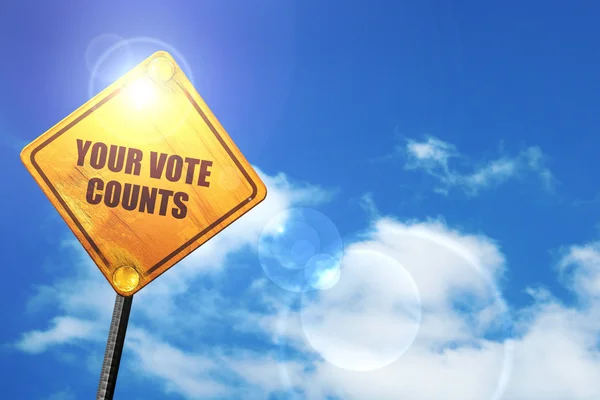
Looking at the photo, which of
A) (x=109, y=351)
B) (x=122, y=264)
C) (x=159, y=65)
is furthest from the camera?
(x=159, y=65)

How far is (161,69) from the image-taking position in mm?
2939

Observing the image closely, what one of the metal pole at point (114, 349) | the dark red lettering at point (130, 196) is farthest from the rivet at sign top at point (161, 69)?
the metal pole at point (114, 349)

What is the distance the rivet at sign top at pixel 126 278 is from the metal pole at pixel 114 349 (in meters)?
0.05

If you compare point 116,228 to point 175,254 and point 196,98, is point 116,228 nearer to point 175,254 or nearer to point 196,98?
point 175,254

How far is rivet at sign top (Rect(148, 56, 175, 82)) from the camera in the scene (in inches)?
116

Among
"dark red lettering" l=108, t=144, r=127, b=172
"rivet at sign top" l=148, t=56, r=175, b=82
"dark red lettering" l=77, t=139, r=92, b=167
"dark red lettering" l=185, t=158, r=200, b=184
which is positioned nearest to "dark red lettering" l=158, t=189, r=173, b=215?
"dark red lettering" l=185, t=158, r=200, b=184

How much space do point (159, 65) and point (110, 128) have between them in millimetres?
413

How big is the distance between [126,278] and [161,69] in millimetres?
1084

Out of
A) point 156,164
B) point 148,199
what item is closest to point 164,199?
point 148,199

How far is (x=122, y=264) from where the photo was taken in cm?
276

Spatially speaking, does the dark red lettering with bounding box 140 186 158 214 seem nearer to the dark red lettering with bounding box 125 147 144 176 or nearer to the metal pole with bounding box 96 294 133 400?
the dark red lettering with bounding box 125 147 144 176

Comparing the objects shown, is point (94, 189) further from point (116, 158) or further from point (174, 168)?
point (174, 168)

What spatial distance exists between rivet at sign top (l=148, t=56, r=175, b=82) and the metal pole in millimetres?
1137

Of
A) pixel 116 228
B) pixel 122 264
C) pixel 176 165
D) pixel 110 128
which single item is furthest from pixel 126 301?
pixel 110 128
